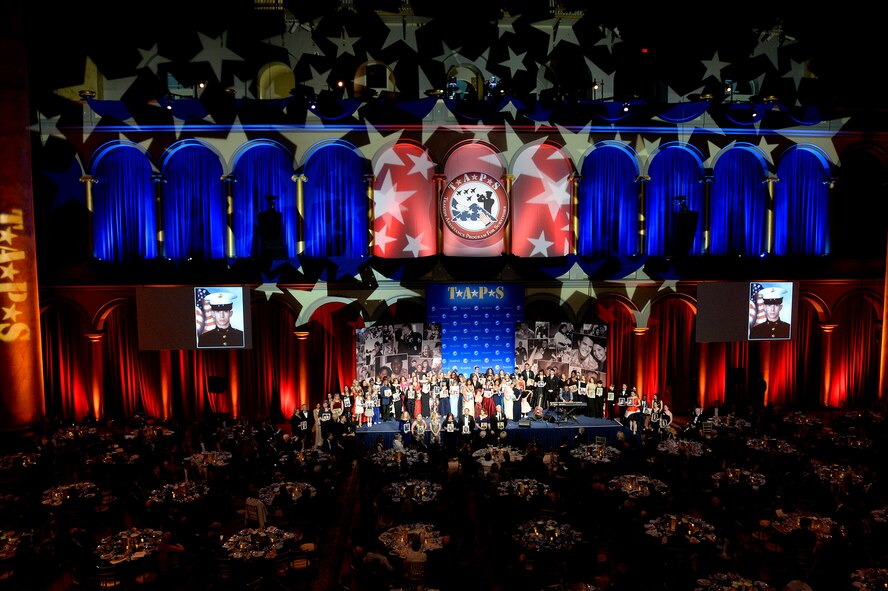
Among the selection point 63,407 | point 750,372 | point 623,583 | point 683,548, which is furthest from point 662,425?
point 63,407

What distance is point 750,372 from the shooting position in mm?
19625

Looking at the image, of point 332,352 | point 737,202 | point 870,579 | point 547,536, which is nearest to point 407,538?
point 547,536

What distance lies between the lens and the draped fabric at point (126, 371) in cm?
1848

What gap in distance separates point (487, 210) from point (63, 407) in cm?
1476

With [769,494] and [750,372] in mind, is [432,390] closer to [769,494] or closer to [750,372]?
[769,494]

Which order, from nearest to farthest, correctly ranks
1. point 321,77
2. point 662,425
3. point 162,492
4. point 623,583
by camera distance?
point 623,583
point 162,492
point 662,425
point 321,77

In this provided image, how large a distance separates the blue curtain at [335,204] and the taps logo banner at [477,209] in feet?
9.16

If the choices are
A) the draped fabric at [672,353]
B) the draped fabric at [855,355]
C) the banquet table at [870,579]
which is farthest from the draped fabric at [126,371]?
the draped fabric at [855,355]

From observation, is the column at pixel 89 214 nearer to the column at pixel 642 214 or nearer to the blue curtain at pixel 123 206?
the blue curtain at pixel 123 206

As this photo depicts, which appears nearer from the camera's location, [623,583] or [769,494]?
[623,583]

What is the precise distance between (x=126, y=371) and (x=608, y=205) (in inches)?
648

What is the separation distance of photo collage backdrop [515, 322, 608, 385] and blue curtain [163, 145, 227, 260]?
10.3m

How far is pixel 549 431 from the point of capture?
53.5 feet

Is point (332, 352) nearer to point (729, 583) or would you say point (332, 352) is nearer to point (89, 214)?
point (89, 214)
